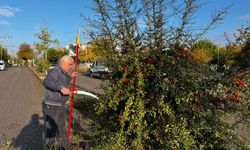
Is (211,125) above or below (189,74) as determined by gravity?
below

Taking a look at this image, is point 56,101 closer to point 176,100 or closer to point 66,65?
point 66,65

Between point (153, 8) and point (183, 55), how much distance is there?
1161 millimetres

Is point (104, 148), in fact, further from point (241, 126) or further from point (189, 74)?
point (241, 126)

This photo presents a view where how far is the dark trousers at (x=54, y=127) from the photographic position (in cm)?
593

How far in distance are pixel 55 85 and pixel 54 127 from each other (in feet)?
2.63

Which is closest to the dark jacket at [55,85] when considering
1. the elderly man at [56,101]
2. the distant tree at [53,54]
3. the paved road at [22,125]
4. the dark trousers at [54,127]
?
the elderly man at [56,101]

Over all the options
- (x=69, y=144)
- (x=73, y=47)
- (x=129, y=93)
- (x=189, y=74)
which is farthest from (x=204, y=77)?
(x=73, y=47)

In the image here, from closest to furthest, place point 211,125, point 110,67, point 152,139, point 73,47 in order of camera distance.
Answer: point 211,125
point 152,139
point 110,67
point 73,47

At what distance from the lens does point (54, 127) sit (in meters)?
6.05

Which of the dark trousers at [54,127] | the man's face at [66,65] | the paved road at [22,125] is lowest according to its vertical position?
the paved road at [22,125]

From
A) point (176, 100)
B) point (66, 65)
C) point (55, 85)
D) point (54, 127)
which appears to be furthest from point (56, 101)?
point (176, 100)

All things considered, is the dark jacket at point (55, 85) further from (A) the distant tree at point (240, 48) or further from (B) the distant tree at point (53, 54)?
(B) the distant tree at point (53, 54)

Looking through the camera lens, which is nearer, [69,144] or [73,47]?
[69,144]

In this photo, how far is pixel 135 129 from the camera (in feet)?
16.3
